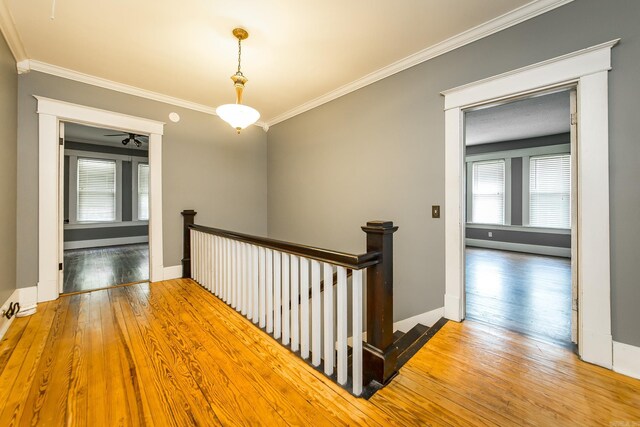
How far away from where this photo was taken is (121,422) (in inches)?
49.7

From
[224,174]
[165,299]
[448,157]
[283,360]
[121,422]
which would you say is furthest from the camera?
[224,174]

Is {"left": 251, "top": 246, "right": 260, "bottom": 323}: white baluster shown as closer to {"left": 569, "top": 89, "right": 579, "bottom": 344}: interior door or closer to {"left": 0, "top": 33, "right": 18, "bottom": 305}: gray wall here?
{"left": 0, "top": 33, "right": 18, "bottom": 305}: gray wall

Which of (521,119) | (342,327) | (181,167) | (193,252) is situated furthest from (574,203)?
(181,167)

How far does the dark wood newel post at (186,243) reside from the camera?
3.75 m

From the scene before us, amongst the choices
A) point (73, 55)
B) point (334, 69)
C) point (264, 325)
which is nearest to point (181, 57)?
point (73, 55)

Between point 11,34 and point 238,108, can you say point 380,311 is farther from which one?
point 11,34

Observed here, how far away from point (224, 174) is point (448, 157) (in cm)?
335

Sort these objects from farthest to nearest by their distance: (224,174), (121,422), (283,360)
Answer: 1. (224,174)
2. (283,360)
3. (121,422)

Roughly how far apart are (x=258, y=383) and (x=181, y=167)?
3289 mm

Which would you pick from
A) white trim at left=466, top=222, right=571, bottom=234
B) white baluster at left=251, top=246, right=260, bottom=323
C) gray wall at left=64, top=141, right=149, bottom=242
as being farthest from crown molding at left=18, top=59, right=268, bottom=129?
white trim at left=466, top=222, right=571, bottom=234

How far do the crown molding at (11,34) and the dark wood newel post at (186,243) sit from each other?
2.20 meters

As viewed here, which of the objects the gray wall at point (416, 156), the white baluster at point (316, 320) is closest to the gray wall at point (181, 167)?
the gray wall at point (416, 156)

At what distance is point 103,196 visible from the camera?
6.59m

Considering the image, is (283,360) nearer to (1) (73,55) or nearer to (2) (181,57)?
(2) (181,57)
